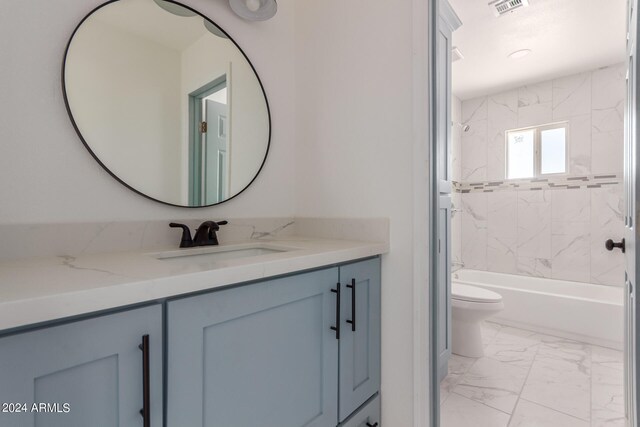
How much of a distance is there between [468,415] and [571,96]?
3.28 metres

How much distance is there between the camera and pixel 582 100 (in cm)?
311

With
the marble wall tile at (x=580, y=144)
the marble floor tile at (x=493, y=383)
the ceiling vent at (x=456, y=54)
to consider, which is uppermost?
the ceiling vent at (x=456, y=54)

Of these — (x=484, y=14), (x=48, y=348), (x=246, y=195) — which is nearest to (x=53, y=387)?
(x=48, y=348)

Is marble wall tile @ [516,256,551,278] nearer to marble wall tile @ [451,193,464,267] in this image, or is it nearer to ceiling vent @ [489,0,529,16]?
marble wall tile @ [451,193,464,267]

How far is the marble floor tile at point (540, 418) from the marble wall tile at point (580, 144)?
253cm

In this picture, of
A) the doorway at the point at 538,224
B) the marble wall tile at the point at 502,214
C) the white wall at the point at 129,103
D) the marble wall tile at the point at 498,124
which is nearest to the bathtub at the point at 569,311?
the doorway at the point at 538,224

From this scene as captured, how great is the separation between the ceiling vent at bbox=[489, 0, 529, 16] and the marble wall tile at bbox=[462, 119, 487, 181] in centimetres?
185

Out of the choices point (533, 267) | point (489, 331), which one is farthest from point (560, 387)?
point (533, 267)

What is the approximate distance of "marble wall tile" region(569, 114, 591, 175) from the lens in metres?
3.10

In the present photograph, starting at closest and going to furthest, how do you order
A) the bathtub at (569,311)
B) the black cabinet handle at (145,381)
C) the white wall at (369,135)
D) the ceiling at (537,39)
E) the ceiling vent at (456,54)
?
the black cabinet handle at (145,381) → the white wall at (369,135) → the ceiling at (537,39) → the bathtub at (569,311) → the ceiling vent at (456,54)

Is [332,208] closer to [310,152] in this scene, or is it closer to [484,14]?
[310,152]

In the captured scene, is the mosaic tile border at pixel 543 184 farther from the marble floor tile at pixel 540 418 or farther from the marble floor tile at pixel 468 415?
the marble floor tile at pixel 468 415

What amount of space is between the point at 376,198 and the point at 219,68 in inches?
35.5

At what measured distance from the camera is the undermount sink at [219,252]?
107 cm
